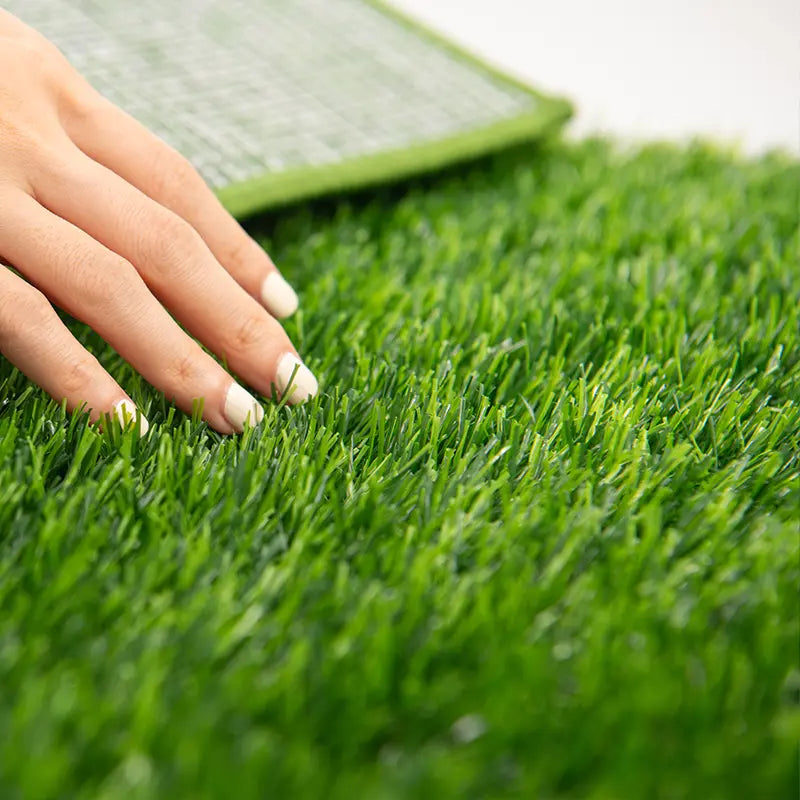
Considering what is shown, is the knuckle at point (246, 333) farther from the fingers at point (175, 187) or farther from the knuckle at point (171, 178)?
the knuckle at point (171, 178)

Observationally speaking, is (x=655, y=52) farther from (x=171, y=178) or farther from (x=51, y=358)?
(x=51, y=358)

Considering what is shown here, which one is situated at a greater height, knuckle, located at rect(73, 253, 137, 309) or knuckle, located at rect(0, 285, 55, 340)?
knuckle, located at rect(73, 253, 137, 309)

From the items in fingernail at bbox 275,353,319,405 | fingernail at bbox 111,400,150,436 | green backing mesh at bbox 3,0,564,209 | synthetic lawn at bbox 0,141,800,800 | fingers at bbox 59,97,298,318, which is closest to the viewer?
synthetic lawn at bbox 0,141,800,800

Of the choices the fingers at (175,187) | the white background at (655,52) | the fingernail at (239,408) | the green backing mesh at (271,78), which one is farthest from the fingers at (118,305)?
the white background at (655,52)

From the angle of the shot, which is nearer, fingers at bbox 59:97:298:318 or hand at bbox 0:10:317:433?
hand at bbox 0:10:317:433

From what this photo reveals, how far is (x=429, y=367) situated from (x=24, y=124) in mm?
555

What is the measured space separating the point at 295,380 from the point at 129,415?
192 mm

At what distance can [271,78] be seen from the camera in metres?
1.69

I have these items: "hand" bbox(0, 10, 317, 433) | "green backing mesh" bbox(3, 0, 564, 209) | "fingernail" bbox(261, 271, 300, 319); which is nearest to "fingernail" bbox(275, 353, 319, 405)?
"hand" bbox(0, 10, 317, 433)

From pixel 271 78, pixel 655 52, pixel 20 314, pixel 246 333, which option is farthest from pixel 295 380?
pixel 655 52

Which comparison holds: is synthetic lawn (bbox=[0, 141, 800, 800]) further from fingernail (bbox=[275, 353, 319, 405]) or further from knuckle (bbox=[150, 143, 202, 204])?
knuckle (bbox=[150, 143, 202, 204])

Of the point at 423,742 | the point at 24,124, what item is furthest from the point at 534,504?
the point at 24,124

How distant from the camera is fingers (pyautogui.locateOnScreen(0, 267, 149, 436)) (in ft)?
3.01

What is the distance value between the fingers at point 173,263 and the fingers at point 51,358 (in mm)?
141
